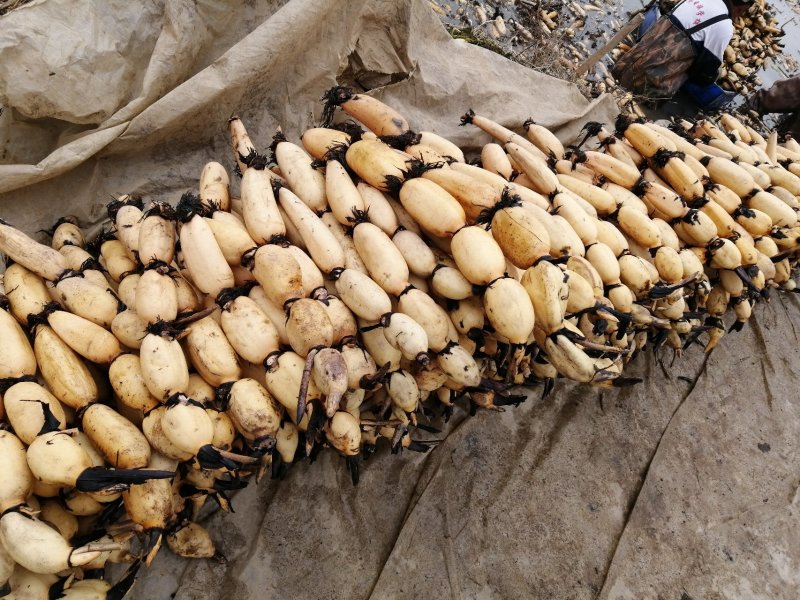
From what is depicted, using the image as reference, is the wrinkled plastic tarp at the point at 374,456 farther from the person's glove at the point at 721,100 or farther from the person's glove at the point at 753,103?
the person's glove at the point at 753,103

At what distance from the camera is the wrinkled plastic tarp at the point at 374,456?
6.80 ft

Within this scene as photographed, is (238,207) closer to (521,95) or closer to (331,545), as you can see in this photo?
(331,545)

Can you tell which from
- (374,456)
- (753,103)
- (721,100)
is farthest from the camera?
(753,103)

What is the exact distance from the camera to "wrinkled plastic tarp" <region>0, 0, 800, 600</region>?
2.07m

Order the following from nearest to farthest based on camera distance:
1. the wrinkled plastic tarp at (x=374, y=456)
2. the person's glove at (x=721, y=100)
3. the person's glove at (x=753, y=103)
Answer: the wrinkled plastic tarp at (x=374, y=456)
the person's glove at (x=721, y=100)
the person's glove at (x=753, y=103)

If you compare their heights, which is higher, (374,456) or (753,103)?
(753,103)

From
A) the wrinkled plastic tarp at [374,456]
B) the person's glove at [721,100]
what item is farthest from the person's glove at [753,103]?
the wrinkled plastic tarp at [374,456]

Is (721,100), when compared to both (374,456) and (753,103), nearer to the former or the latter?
(753,103)

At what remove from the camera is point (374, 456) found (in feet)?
7.78

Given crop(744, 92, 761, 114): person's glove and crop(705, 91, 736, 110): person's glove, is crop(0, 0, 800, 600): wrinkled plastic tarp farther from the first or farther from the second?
crop(744, 92, 761, 114): person's glove

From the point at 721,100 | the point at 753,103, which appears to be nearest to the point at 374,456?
the point at 721,100

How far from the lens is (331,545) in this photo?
7.03ft

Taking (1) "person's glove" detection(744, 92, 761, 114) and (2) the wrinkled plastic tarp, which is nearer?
(2) the wrinkled plastic tarp

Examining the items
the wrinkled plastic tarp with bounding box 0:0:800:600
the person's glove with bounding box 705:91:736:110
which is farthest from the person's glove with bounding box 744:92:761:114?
the wrinkled plastic tarp with bounding box 0:0:800:600
